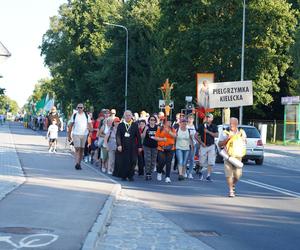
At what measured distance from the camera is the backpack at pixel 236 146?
14.0m

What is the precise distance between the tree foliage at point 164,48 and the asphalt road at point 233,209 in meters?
26.4

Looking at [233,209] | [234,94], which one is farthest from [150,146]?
[234,94]

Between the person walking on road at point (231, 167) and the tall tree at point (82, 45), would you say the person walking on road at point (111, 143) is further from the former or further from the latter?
the tall tree at point (82, 45)

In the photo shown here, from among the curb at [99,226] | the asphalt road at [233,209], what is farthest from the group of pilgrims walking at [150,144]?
the curb at [99,226]

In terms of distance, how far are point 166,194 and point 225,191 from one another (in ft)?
5.67

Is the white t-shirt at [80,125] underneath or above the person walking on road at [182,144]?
above

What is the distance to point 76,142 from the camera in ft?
60.6

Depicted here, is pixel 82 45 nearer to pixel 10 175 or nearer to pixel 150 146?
pixel 150 146

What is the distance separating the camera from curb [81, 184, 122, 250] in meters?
7.55

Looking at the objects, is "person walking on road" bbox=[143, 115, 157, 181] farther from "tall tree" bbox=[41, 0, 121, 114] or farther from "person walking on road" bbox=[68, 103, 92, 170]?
"tall tree" bbox=[41, 0, 121, 114]

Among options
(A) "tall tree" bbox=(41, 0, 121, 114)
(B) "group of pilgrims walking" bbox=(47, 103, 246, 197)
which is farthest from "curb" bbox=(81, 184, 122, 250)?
(A) "tall tree" bbox=(41, 0, 121, 114)

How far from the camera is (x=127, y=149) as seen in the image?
16875mm

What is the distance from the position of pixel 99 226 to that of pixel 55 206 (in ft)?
6.44

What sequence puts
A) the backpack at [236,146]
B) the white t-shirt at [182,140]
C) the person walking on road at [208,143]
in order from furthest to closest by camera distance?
the person walking on road at [208,143], the white t-shirt at [182,140], the backpack at [236,146]
